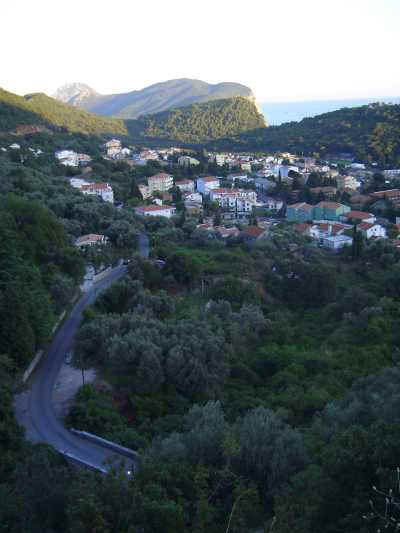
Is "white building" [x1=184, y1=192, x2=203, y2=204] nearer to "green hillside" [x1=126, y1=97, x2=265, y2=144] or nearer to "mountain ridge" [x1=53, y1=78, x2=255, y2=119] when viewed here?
"green hillside" [x1=126, y1=97, x2=265, y2=144]

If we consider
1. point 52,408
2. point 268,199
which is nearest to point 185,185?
point 268,199

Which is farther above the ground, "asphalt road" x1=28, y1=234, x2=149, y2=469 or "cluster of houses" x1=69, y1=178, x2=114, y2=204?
"cluster of houses" x1=69, y1=178, x2=114, y2=204

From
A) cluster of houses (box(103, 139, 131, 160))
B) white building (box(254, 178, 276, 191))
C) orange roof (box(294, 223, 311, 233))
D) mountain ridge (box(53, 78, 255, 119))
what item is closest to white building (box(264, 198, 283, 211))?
white building (box(254, 178, 276, 191))

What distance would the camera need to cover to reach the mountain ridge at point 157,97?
136 meters

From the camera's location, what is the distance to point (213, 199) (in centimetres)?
3684

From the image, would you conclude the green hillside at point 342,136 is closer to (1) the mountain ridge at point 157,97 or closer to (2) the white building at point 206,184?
(2) the white building at point 206,184

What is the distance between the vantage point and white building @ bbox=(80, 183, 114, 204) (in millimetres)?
31388

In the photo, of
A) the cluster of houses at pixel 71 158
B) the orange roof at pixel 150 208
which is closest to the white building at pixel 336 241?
the orange roof at pixel 150 208

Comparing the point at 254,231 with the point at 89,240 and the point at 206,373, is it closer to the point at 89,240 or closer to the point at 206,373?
the point at 89,240

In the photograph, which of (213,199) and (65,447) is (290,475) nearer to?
(65,447)

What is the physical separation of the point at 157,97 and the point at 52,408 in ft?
486

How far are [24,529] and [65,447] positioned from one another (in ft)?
11.7

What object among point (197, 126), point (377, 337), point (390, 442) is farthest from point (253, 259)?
point (197, 126)

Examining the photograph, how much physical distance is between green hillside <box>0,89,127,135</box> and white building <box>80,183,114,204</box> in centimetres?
1688
